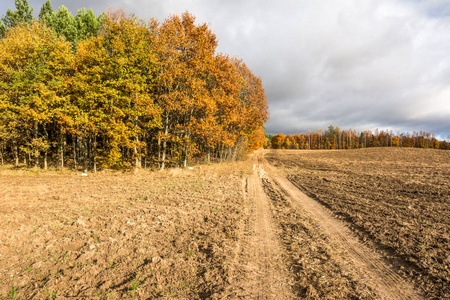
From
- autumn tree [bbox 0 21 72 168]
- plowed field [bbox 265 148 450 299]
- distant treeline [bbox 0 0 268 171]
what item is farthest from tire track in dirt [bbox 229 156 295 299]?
autumn tree [bbox 0 21 72 168]

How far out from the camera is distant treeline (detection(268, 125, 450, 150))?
128 meters

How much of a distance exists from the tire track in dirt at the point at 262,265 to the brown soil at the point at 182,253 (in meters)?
0.02

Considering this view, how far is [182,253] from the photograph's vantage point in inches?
219

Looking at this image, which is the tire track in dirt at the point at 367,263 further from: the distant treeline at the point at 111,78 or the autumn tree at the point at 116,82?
the autumn tree at the point at 116,82

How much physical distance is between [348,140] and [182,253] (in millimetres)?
161089

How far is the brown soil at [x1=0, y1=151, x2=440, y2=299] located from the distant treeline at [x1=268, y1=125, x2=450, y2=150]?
143 m

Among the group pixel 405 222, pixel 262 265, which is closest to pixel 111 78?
pixel 262 265

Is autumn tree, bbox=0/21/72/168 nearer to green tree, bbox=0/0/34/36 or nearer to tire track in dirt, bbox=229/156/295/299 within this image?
green tree, bbox=0/0/34/36

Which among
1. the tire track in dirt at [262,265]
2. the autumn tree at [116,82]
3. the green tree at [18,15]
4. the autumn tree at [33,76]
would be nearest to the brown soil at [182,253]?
the tire track in dirt at [262,265]

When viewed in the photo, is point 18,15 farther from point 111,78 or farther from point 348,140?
point 348,140

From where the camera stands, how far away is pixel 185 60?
19.4 m

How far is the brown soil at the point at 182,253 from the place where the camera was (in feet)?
13.6

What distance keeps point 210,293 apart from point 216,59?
862 inches

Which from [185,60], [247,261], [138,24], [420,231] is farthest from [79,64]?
[420,231]
